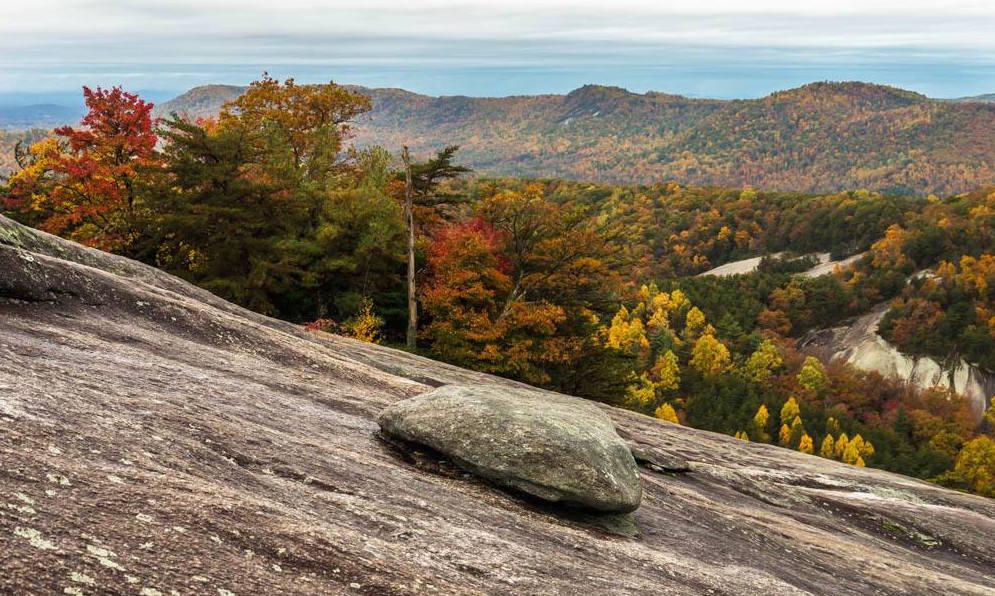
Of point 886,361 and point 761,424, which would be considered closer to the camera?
point 761,424

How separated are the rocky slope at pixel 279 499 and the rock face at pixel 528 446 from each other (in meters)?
0.46

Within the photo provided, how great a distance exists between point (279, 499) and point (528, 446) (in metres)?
4.43

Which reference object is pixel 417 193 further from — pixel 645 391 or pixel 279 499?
pixel 645 391

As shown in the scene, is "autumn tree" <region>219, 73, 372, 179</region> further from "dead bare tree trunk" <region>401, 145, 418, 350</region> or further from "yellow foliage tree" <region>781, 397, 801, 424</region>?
"yellow foliage tree" <region>781, 397, 801, 424</region>

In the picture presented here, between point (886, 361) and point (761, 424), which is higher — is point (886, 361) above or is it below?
above

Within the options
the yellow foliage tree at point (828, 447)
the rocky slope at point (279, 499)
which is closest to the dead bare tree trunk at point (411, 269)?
the rocky slope at point (279, 499)

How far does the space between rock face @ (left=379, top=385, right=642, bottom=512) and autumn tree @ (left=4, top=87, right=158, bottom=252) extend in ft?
99.4

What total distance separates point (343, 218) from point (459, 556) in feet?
109

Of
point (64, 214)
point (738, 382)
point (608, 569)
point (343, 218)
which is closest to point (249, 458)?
point (608, 569)

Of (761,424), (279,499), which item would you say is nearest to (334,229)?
(279,499)

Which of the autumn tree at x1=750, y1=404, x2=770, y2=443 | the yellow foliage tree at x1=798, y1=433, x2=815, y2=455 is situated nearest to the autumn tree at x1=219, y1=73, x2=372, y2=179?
the autumn tree at x1=750, y1=404, x2=770, y2=443

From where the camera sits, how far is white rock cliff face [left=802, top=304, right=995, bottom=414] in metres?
148

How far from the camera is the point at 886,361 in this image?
15800cm

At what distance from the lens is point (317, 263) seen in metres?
39.2
